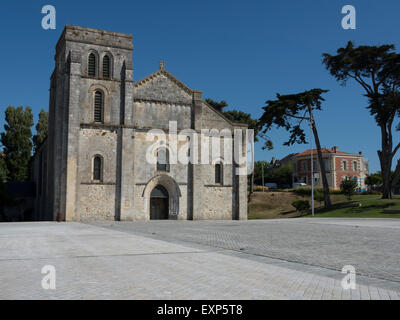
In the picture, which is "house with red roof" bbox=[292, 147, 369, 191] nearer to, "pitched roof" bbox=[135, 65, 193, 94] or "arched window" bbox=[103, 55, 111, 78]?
"pitched roof" bbox=[135, 65, 193, 94]

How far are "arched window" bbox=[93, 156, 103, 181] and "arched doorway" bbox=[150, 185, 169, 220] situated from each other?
16.9 ft

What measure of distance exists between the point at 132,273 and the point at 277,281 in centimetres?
289

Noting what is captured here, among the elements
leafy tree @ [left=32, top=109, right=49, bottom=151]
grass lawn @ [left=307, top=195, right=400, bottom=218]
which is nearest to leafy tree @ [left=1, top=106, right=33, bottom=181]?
leafy tree @ [left=32, top=109, right=49, bottom=151]

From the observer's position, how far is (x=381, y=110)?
142 feet

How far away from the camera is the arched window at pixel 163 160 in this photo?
35.4m

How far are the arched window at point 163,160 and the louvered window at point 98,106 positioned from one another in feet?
19.4

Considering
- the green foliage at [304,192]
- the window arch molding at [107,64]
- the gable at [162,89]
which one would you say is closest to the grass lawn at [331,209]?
the green foliage at [304,192]

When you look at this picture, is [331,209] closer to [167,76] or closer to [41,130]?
[167,76]

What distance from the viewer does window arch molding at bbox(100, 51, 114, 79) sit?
34344mm

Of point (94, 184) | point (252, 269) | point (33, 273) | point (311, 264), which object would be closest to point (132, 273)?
point (33, 273)

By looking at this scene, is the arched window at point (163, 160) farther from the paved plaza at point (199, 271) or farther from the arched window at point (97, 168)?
the paved plaza at point (199, 271)

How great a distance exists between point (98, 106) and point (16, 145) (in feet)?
88.6

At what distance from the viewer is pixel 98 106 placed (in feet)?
111
